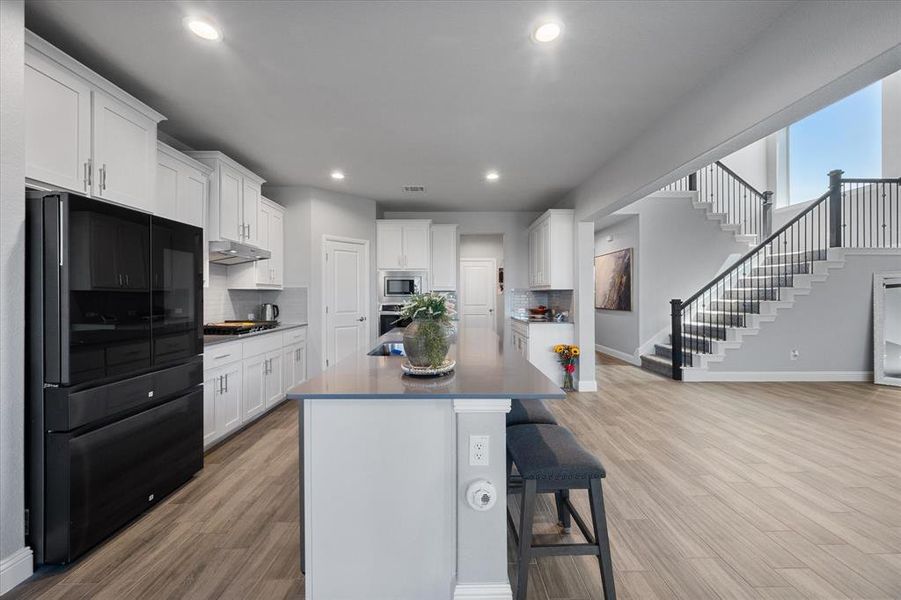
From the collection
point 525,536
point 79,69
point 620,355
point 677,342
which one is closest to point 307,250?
point 79,69

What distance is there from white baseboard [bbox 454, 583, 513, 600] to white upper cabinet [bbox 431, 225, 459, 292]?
495cm

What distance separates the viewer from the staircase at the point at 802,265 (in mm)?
5543

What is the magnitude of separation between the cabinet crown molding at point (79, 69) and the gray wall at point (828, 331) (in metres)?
7.10

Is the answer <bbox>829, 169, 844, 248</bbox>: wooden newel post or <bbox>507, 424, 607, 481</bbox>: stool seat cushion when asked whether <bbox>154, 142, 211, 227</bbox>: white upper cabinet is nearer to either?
<bbox>507, 424, 607, 481</bbox>: stool seat cushion

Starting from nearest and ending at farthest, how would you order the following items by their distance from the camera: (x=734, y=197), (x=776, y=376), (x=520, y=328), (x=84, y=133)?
(x=84, y=133) < (x=776, y=376) < (x=520, y=328) < (x=734, y=197)

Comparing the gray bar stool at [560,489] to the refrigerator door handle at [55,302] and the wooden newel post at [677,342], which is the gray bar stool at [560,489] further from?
the wooden newel post at [677,342]

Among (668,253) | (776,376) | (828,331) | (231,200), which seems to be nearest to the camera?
(231,200)

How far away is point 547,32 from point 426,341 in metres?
1.75

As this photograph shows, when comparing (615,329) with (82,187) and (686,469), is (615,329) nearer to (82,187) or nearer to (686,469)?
(686,469)

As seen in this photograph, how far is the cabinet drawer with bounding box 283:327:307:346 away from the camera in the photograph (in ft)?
14.9

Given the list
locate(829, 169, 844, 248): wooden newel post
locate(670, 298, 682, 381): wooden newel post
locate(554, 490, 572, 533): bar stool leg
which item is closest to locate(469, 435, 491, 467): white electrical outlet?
locate(554, 490, 572, 533): bar stool leg

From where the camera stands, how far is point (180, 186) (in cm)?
322

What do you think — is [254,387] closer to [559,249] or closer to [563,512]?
[563,512]

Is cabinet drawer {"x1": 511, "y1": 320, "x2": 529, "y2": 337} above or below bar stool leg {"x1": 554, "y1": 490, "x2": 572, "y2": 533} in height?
above
